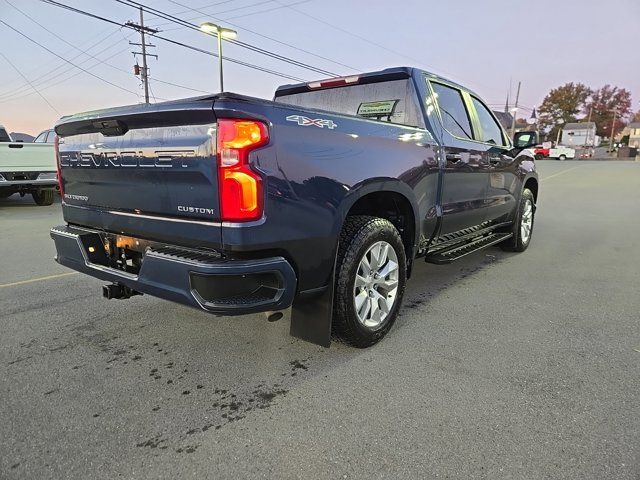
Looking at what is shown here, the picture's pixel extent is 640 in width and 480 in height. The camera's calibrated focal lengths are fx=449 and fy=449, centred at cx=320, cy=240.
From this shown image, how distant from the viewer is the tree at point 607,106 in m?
96.8

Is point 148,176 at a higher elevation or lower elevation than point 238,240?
higher

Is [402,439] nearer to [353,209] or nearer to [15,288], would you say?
[353,209]

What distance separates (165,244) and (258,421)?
1.11 m

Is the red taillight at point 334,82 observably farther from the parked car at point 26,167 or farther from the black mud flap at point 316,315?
the parked car at point 26,167

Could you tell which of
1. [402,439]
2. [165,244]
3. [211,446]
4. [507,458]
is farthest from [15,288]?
[507,458]

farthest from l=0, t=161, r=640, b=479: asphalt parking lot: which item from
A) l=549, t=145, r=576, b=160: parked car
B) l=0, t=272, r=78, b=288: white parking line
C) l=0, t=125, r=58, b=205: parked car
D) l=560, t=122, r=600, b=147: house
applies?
l=560, t=122, r=600, b=147: house

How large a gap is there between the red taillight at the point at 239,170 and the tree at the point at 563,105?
102783 mm

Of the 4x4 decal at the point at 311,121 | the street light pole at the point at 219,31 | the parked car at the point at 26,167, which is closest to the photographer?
the 4x4 decal at the point at 311,121

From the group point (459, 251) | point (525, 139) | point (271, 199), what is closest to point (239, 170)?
point (271, 199)

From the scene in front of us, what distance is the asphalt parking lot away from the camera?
80.6 inches

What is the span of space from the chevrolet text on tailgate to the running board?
3.0 inches

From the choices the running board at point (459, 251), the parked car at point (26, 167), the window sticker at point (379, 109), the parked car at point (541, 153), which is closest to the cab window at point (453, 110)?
the window sticker at point (379, 109)

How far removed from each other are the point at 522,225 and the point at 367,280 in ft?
13.2

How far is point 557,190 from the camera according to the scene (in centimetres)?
1561
